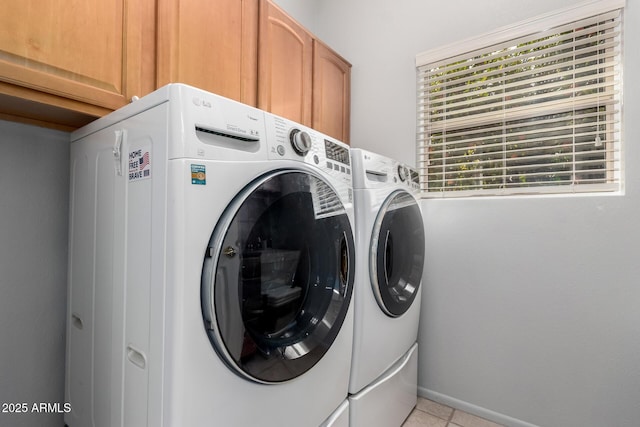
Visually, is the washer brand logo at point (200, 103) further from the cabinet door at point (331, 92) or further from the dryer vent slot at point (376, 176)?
the cabinet door at point (331, 92)

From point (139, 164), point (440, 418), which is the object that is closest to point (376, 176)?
point (139, 164)

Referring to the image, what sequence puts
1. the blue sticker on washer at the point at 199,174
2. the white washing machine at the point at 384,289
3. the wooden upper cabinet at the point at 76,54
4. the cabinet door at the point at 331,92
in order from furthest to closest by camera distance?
1. the cabinet door at the point at 331,92
2. the white washing machine at the point at 384,289
3. the wooden upper cabinet at the point at 76,54
4. the blue sticker on washer at the point at 199,174

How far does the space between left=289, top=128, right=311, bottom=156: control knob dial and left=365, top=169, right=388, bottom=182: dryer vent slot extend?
0.40 metres

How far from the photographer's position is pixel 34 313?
120cm

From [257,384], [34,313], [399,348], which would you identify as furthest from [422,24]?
[34,313]

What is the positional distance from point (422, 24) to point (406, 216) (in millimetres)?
1313

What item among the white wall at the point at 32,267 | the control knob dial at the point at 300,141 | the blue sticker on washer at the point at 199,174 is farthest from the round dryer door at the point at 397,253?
the white wall at the point at 32,267

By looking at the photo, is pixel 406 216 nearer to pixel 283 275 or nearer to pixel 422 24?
pixel 283 275

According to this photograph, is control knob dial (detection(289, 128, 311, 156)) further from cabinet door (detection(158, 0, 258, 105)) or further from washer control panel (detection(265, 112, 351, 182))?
cabinet door (detection(158, 0, 258, 105))

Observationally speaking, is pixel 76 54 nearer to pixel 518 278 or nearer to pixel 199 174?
pixel 199 174

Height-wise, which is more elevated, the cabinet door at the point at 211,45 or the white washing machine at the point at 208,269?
the cabinet door at the point at 211,45

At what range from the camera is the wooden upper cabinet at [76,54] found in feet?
2.80

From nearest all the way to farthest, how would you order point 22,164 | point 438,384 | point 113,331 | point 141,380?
point 141,380 < point 113,331 < point 22,164 < point 438,384

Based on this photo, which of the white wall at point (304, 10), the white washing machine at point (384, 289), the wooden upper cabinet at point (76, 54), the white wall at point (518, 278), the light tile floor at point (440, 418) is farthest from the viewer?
the white wall at point (304, 10)
